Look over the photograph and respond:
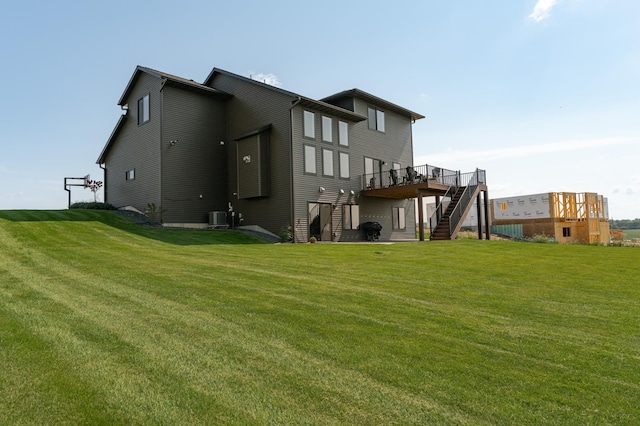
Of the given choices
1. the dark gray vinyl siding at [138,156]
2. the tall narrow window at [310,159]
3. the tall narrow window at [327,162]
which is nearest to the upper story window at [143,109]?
the dark gray vinyl siding at [138,156]

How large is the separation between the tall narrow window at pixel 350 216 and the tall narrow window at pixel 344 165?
159 cm

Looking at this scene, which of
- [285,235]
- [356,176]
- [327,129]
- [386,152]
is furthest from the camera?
[386,152]

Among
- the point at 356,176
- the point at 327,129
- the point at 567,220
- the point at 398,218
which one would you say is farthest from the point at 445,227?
the point at 567,220

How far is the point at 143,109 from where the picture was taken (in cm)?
2073

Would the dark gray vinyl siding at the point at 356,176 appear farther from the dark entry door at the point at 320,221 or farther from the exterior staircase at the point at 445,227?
the exterior staircase at the point at 445,227

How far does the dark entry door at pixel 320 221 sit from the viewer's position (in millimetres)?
18703

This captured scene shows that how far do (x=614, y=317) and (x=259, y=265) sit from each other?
6.31m

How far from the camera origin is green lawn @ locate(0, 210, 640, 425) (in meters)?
2.77

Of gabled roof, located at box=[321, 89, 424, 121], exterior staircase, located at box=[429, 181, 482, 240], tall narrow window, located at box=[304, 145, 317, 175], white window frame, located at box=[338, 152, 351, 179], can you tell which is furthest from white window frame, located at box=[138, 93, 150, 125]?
exterior staircase, located at box=[429, 181, 482, 240]

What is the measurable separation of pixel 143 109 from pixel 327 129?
32.1 feet

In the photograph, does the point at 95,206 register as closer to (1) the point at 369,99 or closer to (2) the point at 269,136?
(2) the point at 269,136

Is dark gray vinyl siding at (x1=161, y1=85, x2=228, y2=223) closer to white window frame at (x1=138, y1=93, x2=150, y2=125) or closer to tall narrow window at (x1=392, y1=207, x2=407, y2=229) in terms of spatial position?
white window frame at (x1=138, y1=93, x2=150, y2=125)

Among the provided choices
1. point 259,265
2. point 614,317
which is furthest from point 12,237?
point 614,317

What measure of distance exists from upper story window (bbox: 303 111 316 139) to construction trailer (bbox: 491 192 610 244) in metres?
22.0
